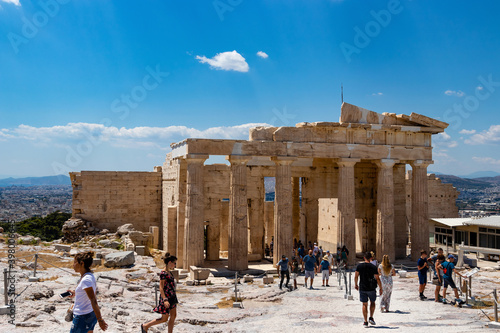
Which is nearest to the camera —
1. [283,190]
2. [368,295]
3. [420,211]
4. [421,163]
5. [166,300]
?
[166,300]

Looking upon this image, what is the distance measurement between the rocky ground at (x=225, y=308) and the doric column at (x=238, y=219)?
14.3ft

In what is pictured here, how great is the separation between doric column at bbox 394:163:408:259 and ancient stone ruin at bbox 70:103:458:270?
6cm

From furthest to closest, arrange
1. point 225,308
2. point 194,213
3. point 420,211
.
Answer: point 420,211 → point 194,213 → point 225,308

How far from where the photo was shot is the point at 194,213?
22766 mm

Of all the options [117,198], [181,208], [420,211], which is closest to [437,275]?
[420,211]

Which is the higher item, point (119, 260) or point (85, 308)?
point (85, 308)

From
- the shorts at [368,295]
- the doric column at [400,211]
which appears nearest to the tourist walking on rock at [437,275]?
the shorts at [368,295]

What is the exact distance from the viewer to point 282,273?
1812 cm

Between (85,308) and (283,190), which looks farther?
(283,190)

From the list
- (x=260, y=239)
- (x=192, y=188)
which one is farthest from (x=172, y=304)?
(x=260, y=239)

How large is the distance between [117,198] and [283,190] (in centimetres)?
1236

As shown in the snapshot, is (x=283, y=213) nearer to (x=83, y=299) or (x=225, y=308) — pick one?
(x=225, y=308)

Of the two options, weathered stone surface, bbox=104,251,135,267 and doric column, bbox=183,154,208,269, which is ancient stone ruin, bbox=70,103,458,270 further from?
weathered stone surface, bbox=104,251,135,267

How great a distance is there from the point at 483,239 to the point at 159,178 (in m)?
20.9
